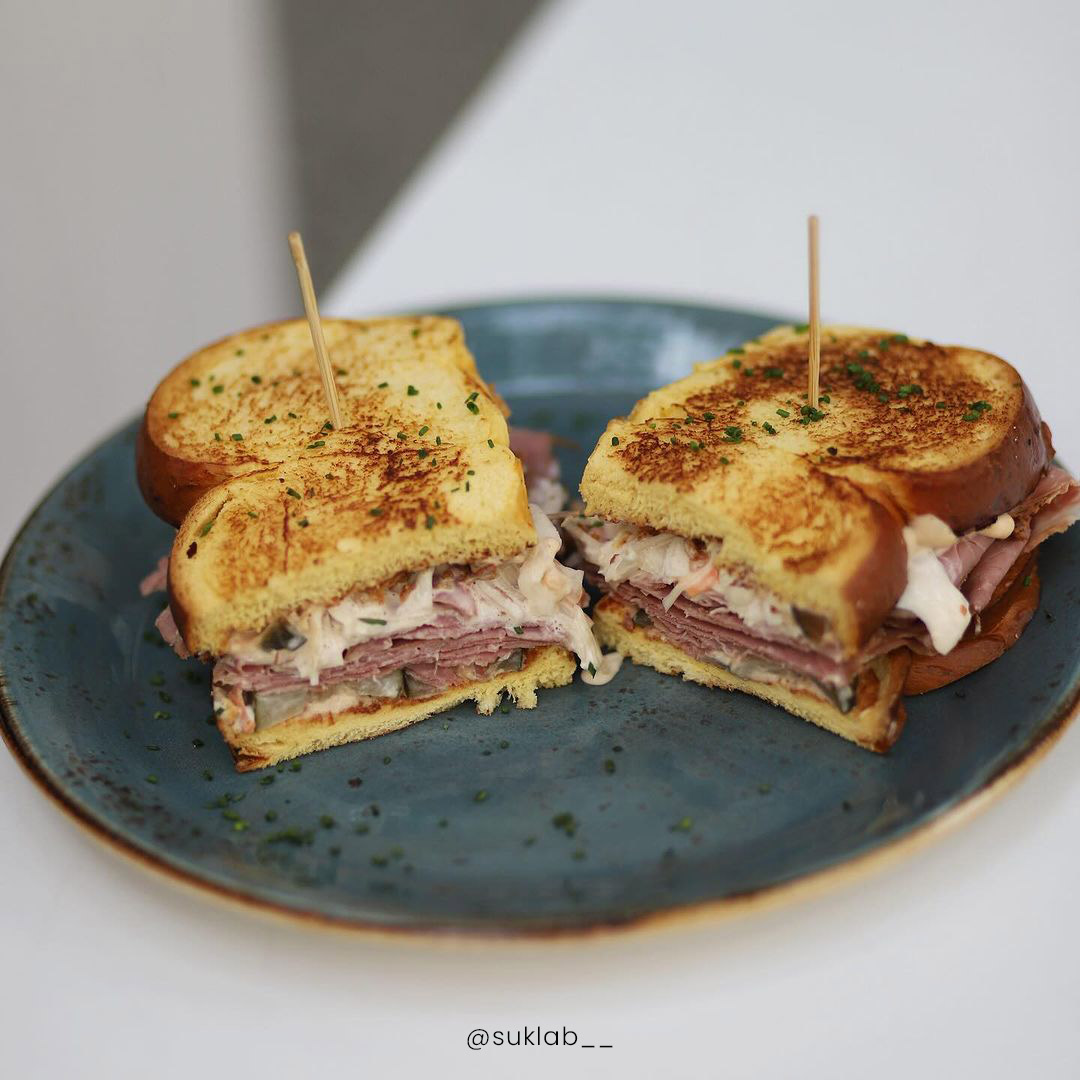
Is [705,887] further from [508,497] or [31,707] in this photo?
→ [31,707]

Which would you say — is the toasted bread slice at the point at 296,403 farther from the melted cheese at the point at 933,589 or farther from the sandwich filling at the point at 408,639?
the melted cheese at the point at 933,589

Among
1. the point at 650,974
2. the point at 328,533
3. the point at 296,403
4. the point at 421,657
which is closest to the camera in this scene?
the point at 650,974

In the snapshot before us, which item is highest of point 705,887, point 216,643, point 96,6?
point 96,6

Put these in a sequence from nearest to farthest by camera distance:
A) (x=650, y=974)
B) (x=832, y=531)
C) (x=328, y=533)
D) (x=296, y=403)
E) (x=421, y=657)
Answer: (x=650, y=974)
(x=832, y=531)
(x=328, y=533)
(x=421, y=657)
(x=296, y=403)

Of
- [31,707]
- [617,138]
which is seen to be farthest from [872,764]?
[617,138]

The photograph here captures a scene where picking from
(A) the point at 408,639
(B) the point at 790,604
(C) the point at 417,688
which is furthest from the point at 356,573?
(B) the point at 790,604

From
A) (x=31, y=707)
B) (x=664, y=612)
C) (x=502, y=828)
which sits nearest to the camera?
(x=502, y=828)

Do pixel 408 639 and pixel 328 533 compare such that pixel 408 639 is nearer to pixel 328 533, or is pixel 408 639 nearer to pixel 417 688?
pixel 417 688

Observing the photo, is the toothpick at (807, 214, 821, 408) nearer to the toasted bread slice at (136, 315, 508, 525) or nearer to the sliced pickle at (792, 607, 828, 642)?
the sliced pickle at (792, 607, 828, 642)
